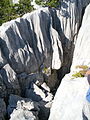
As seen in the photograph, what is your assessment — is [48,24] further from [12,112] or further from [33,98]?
[12,112]

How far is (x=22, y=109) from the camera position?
13.5 metres

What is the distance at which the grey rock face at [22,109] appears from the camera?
510 inches

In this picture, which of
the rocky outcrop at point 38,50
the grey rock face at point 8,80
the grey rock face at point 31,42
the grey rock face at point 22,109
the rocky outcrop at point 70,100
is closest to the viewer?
the rocky outcrop at point 70,100

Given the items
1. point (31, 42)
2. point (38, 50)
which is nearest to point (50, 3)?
point (31, 42)

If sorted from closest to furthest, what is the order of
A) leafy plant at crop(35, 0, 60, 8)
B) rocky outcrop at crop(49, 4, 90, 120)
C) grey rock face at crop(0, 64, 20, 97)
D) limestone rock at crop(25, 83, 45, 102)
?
rocky outcrop at crop(49, 4, 90, 120) < grey rock face at crop(0, 64, 20, 97) < limestone rock at crop(25, 83, 45, 102) < leafy plant at crop(35, 0, 60, 8)

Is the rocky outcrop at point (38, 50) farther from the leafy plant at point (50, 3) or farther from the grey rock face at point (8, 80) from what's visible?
the leafy plant at point (50, 3)

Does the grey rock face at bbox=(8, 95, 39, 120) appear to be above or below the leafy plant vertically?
below

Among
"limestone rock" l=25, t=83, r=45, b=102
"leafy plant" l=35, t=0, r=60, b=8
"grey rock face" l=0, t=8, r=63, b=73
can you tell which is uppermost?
"leafy plant" l=35, t=0, r=60, b=8

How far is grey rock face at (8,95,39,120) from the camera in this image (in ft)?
42.5

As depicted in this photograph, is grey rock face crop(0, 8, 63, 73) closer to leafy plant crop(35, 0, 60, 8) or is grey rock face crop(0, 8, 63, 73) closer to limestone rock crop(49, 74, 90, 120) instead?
leafy plant crop(35, 0, 60, 8)

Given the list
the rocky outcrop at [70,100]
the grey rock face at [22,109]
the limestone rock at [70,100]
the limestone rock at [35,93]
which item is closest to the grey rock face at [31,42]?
the limestone rock at [35,93]

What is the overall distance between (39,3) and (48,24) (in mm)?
2878

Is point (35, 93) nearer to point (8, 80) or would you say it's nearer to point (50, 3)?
point (8, 80)

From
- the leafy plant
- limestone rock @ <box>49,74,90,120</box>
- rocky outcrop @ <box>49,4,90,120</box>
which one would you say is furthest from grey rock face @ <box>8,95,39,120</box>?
the leafy plant
